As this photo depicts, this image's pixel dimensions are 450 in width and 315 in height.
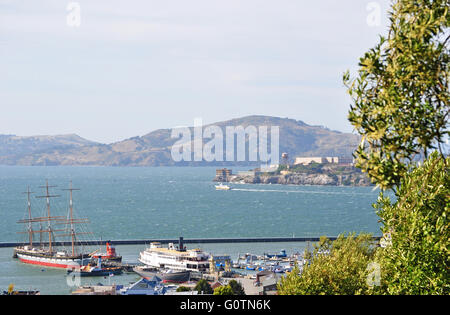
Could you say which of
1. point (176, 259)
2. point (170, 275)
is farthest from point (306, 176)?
point (170, 275)

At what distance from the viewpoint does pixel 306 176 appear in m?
124

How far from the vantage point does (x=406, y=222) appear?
4.74 m

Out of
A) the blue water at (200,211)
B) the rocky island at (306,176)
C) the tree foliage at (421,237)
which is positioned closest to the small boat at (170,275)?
the blue water at (200,211)

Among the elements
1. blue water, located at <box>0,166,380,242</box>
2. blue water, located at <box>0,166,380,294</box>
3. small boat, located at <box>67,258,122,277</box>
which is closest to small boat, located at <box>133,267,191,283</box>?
blue water, located at <box>0,166,380,294</box>

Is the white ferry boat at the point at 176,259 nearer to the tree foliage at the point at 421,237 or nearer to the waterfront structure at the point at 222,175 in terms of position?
the tree foliage at the point at 421,237

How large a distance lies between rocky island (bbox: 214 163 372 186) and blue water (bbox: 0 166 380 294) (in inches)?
596

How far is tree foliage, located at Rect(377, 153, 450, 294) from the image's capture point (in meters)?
4.52

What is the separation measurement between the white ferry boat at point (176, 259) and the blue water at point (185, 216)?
2.32 meters

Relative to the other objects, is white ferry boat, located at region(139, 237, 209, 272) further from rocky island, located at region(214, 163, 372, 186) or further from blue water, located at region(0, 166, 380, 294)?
rocky island, located at region(214, 163, 372, 186)

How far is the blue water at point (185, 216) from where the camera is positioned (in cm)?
3800

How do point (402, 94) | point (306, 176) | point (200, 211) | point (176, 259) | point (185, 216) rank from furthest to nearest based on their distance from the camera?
point (306, 176), point (200, 211), point (185, 216), point (176, 259), point (402, 94)

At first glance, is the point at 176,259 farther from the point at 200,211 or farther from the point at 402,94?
the point at 402,94

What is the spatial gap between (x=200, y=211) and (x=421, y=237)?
6398 cm
